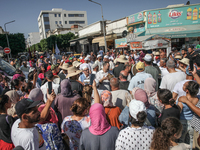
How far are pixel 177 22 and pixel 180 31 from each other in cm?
123

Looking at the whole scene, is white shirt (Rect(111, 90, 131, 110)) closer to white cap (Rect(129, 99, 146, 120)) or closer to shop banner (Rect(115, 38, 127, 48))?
white cap (Rect(129, 99, 146, 120))

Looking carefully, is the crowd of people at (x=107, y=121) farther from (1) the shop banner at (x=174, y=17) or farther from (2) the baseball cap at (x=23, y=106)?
(1) the shop banner at (x=174, y=17)

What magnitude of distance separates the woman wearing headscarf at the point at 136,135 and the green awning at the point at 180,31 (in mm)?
15025

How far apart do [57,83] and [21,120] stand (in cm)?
234

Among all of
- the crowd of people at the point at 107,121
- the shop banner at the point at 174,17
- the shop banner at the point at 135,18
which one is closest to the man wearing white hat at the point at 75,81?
the crowd of people at the point at 107,121

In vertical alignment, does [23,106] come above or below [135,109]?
above

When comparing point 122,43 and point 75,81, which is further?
point 122,43

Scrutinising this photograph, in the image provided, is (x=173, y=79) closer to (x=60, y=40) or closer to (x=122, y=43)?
(x=122, y=43)

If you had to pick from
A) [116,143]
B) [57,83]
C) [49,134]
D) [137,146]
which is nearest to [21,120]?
[49,134]

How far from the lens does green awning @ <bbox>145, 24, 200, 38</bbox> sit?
1451 cm

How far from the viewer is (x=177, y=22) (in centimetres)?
1606

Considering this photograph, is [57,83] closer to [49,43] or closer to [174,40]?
[174,40]

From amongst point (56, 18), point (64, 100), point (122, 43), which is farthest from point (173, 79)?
point (56, 18)

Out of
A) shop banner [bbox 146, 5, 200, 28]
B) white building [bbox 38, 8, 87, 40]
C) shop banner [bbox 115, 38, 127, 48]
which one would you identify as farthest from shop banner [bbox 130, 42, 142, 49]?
white building [bbox 38, 8, 87, 40]
